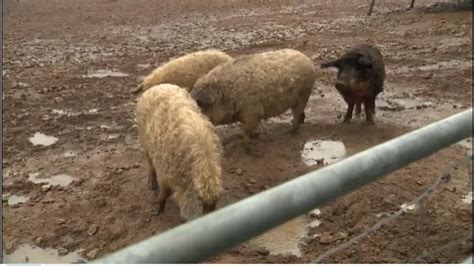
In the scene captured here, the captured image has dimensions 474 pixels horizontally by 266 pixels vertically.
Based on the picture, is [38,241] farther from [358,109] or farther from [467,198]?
[358,109]

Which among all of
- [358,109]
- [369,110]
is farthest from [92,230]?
[358,109]

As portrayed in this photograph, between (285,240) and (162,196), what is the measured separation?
47.3 inches

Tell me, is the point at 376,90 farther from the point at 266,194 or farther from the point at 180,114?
the point at 266,194

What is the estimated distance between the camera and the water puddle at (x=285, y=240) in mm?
5086

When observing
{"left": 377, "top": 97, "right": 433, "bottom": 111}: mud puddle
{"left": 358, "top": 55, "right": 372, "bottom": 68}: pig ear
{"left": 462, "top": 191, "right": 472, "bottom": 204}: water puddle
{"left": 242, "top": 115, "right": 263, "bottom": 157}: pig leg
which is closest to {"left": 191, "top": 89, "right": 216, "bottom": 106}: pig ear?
{"left": 242, "top": 115, "right": 263, "bottom": 157}: pig leg

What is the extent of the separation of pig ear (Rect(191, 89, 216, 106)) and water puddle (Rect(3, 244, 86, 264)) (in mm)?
2210

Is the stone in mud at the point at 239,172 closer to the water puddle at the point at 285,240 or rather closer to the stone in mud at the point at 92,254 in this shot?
the water puddle at the point at 285,240

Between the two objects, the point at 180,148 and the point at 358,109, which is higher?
the point at 180,148

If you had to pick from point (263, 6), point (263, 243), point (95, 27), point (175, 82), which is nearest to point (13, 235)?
point (263, 243)

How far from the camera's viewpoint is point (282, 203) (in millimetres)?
1454

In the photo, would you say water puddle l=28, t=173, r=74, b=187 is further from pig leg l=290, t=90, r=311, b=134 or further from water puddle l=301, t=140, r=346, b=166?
pig leg l=290, t=90, r=311, b=134

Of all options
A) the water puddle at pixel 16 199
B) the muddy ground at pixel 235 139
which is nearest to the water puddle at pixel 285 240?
the muddy ground at pixel 235 139

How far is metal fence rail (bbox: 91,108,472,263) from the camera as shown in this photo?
1.25 meters

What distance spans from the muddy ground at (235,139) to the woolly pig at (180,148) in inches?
20.7
